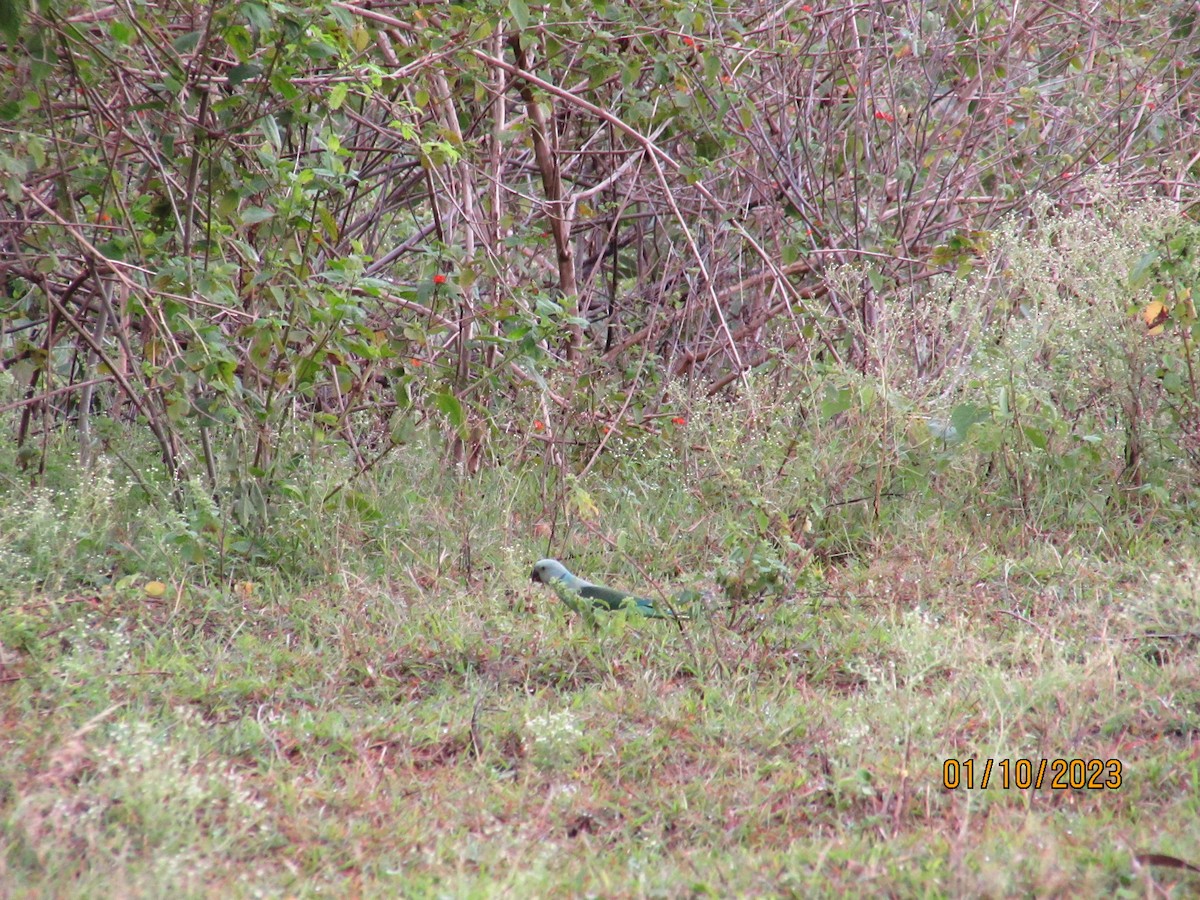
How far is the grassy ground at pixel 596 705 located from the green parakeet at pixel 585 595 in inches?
3.0

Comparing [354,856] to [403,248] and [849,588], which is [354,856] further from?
[403,248]

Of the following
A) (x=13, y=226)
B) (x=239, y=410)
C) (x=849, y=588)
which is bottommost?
(x=849, y=588)

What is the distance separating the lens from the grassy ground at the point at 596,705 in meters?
2.18

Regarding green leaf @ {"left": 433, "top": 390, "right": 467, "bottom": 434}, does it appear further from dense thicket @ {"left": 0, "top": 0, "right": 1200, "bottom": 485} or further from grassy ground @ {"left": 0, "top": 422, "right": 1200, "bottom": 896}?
grassy ground @ {"left": 0, "top": 422, "right": 1200, "bottom": 896}

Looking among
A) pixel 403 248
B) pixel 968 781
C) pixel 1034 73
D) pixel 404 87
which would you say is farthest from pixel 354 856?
pixel 1034 73

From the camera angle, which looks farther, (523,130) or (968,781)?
(523,130)

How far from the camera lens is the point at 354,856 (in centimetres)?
224

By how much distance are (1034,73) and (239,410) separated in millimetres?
4546

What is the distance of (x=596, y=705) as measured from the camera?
9.59 ft
